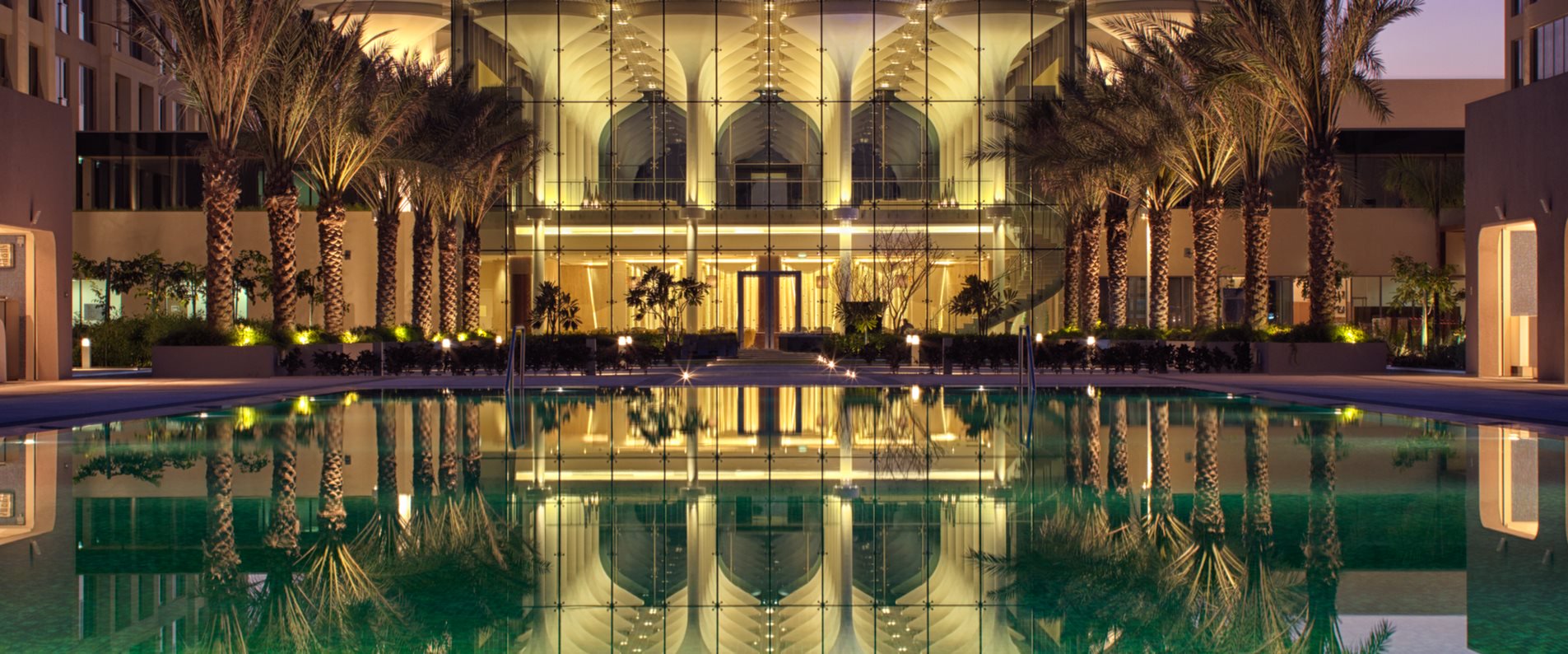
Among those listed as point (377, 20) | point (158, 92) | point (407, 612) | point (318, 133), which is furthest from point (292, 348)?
point (158, 92)

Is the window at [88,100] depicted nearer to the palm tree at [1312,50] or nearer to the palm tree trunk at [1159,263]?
the palm tree trunk at [1159,263]

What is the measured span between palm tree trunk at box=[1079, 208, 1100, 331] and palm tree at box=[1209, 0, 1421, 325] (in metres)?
10.5

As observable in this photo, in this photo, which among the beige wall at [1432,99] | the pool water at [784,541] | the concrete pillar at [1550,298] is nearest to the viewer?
the pool water at [784,541]

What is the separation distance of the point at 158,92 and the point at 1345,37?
46066 millimetres

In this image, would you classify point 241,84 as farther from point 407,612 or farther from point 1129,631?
point 1129,631

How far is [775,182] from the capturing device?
4788cm

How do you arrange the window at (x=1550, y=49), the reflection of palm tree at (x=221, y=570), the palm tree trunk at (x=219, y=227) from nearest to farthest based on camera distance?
the reflection of palm tree at (x=221, y=570)
the palm tree trunk at (x=219, y=227)
the window at (x=1550, y=49)

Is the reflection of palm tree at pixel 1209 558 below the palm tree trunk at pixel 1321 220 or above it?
below

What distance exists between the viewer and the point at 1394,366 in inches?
1383

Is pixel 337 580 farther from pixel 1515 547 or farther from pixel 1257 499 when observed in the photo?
pixel 1515 547

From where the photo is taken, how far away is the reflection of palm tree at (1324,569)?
579cm

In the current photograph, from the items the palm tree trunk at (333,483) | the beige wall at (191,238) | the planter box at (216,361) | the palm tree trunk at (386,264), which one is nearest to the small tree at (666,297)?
the palm tree trunk at (386,264)

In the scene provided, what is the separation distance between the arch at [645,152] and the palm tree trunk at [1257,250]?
A: 2083 centimetres

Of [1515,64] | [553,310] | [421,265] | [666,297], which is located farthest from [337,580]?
[553,310]
